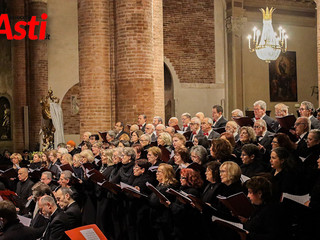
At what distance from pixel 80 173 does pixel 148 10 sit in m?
4.40

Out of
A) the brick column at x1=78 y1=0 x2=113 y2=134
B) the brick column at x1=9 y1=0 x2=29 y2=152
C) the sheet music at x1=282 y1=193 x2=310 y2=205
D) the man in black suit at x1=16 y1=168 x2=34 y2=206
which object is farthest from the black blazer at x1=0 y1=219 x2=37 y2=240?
the brick column at x1=9 y1=0 x2=29 y2=152

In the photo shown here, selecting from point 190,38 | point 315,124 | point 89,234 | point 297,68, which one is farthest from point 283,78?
point 89,234

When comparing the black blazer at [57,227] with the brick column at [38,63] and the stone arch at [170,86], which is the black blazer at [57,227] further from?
the brick column at [38,63]

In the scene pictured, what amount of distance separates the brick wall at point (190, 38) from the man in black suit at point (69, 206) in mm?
14276

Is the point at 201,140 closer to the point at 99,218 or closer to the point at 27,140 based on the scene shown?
the point at 99,218

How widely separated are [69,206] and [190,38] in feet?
49.2

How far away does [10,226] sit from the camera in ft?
15.4

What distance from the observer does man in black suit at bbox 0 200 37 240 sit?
15.3ft

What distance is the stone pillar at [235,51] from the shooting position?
19953mm

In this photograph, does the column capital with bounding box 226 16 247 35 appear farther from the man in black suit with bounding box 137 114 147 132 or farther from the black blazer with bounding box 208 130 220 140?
the black blazer with bounding box 208 130 220 140

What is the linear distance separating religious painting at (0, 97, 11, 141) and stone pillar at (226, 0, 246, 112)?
9163 millimetres

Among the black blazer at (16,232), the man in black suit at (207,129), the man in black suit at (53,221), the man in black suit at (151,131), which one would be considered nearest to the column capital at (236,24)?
the man in black suit at (151,131)

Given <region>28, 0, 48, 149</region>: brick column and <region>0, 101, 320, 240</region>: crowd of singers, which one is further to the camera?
<region>28, 0, 48, 149</region>: brick column

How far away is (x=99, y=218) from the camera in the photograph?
7.45 meters
